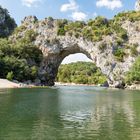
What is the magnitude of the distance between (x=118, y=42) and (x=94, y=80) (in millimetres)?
82787

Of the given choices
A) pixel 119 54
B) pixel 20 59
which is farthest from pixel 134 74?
pixel 20 59

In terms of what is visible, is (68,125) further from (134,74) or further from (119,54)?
(119,54)

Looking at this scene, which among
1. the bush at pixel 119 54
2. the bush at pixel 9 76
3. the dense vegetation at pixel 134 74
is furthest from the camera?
the bush at pixel 119 54

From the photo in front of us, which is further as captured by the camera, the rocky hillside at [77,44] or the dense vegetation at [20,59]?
the rocky hillside at [77,44]

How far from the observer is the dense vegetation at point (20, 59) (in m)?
110

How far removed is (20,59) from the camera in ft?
387

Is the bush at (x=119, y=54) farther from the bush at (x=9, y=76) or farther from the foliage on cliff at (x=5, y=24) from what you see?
the foliage on cliff at (x=5, y=24)

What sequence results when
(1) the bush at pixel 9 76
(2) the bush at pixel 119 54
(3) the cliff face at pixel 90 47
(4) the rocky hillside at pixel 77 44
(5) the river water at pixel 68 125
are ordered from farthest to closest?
(2) the bush at pixel 119 54 → (3) the cliff face at pixel 90 47 → (4) the rocky hillside at pixel 77 44 → (1) the bush at pixel 9 76 → (5) the river water at pixel 68 125

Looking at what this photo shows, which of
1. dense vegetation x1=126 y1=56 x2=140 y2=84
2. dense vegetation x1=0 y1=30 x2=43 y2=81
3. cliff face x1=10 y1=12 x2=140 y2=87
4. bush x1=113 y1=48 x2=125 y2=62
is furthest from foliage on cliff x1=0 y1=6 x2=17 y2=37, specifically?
dense vegetation x1=126 y1=56 x2=140 y2=84

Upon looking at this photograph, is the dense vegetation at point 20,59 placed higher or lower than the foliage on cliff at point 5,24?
lower

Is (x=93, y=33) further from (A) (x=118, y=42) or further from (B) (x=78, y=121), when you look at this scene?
(B) (x=78, y=121)

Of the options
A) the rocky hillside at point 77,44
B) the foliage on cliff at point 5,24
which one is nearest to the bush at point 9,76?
the rocky hillside at point 77,44

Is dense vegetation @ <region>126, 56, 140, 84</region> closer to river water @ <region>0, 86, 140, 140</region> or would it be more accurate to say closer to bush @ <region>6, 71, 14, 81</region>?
bush @ <region>6, 71, 14, 81</region>

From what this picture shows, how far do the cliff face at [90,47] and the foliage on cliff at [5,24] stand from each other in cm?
2489
